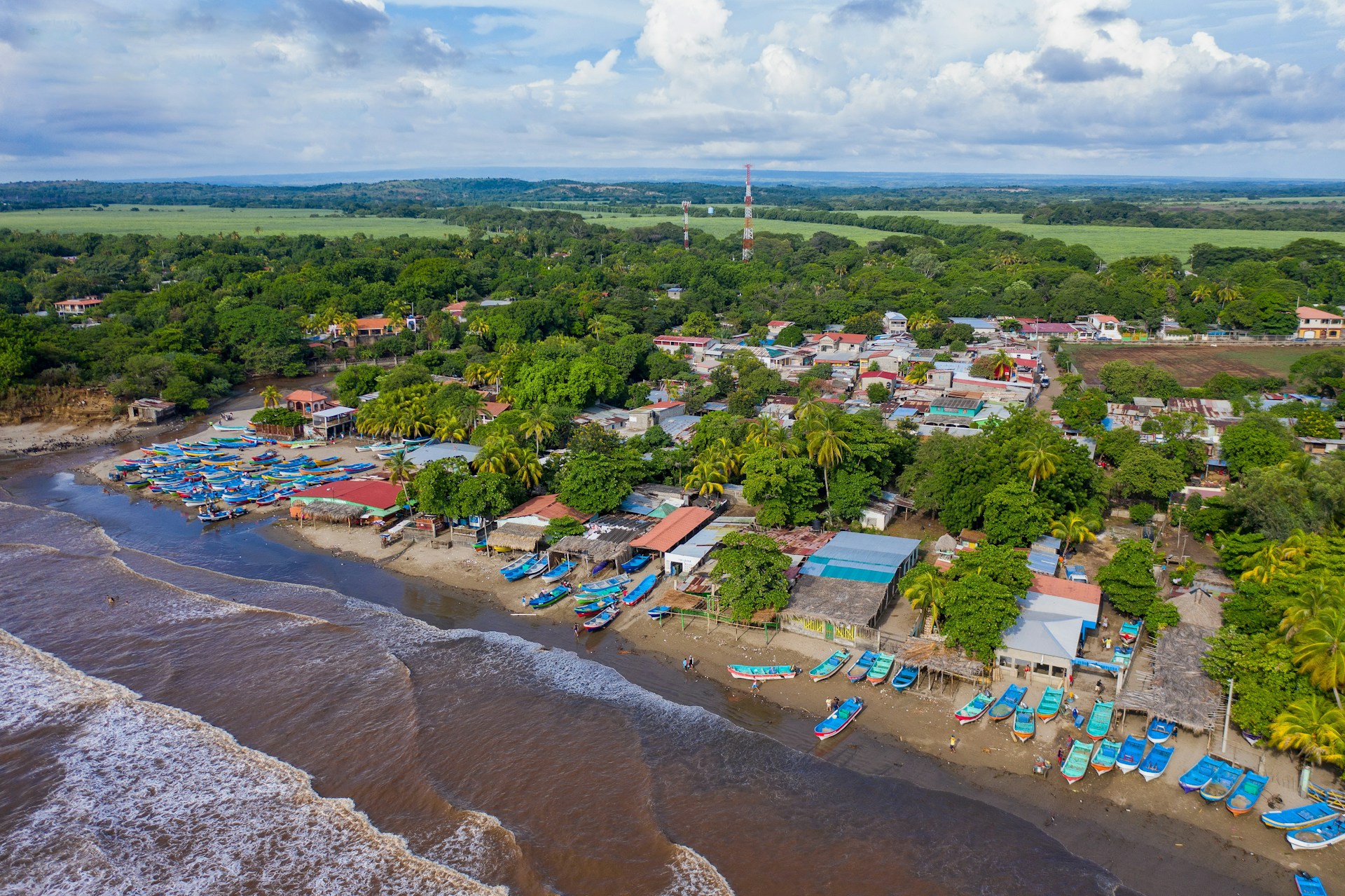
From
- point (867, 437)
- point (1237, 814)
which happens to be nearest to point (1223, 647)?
point (1237, 814)

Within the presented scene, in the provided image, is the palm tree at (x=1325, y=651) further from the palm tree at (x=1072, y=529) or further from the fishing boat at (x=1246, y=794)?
the palm tree at (x=1072, y=529)

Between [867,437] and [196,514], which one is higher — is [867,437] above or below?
above

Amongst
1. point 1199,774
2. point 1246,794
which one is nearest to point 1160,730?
point 1199,774

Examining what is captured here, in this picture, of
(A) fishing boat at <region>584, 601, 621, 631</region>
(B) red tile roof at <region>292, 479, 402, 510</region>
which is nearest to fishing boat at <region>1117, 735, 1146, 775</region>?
(A) fishing boat at <region>584, 601, 621, 631</region>

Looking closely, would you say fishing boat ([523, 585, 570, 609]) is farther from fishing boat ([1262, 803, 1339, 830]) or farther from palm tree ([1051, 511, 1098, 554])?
fishing boat ([1262, 803, 1339, 830])

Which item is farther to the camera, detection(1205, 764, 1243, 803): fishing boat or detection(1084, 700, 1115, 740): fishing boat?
detection(1084, 700, 1115, 740): fishing boat

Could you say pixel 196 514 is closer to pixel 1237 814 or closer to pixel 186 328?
pixel 186 328
